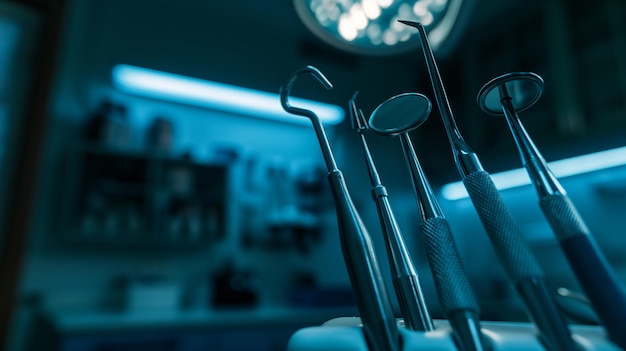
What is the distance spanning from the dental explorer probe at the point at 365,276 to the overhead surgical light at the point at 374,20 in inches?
Result: 6.9

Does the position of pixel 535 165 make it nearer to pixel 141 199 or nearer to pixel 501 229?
pixel 501 229

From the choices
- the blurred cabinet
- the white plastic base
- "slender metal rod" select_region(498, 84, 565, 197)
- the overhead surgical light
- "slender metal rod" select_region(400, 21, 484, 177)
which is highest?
the blurred cabinet

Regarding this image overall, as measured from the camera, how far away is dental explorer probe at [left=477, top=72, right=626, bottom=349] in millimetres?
146

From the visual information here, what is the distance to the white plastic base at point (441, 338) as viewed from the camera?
153mm

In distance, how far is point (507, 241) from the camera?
17 cm

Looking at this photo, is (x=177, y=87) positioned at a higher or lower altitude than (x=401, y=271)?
higher

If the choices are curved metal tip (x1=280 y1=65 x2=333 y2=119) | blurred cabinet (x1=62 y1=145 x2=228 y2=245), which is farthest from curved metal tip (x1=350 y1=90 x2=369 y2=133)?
blurred cabinet (x1=62 y1=145 x2=228 y2=245)

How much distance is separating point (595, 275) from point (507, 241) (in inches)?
1.3

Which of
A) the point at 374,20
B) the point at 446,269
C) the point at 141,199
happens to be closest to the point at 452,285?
the point at 446,269

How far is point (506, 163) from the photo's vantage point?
0.27m

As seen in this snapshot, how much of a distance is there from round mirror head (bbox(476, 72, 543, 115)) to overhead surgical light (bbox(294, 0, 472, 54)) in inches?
5.3

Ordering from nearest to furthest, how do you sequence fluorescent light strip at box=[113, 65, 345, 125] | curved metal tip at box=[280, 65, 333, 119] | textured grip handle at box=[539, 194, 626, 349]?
textured grip handle at box=[539, 194, 626, 349]
curved metal tip at box=[280, 65, 333, 119]
fluorescent light strip at box=[113, 65, 345, 125]

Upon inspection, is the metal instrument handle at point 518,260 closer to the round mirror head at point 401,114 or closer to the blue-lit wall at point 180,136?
the round mirror head at point 401,114

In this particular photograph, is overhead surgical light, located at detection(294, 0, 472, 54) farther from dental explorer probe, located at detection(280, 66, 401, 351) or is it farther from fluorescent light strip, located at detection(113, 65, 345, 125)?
fluorescent light strip, located at detection(113, 65, 345, 125)
